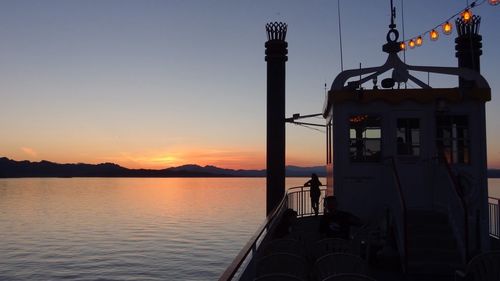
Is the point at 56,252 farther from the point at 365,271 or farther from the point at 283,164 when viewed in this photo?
the point at 365,271

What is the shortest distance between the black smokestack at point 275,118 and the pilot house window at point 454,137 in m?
5.85

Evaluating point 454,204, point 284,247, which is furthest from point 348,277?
point 454,204

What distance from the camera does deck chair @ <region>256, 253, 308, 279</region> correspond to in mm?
6590

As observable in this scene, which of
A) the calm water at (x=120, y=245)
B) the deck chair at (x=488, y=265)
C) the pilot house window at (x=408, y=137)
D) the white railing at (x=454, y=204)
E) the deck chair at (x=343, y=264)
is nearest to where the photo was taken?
the deck chair at (x=343, y=264)

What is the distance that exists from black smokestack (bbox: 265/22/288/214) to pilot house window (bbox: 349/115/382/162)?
4422 millimetres

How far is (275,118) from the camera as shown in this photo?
1781cm

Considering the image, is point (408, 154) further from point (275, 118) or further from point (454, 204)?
point (275, 118)

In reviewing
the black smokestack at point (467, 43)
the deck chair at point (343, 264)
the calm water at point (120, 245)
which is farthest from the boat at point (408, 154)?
the calm water at point (120, 245)

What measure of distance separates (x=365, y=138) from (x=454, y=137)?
2.15 metres

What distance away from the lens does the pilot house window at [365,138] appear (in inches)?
536

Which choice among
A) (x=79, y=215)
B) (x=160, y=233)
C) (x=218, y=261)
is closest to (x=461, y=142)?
(x=218, y=261)

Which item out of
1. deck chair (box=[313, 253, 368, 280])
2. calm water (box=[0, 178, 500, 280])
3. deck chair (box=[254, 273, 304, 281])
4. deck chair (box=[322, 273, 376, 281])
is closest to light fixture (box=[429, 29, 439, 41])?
deck chair (box=[313, 253, 368, 280])

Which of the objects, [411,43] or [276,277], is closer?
[276,277]

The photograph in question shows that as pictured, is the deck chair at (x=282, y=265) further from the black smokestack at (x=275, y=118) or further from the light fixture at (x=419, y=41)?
the light fixture at (x=419, y=41)
